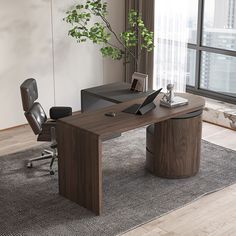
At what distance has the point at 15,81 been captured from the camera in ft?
21.9

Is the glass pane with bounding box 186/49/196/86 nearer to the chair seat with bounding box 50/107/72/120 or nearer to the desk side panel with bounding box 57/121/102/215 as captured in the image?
the chair seat with bounding box 50/107/72/120

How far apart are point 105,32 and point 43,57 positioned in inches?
36.1

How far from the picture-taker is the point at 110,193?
16.4ft

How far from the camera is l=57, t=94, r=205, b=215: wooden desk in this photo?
4480mm

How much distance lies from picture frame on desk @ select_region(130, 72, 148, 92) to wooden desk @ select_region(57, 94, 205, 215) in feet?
3.18

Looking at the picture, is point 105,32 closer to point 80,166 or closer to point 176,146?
point 176,146

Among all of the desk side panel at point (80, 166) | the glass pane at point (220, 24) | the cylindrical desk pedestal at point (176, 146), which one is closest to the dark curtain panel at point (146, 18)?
the glass pane at point (220, 24)

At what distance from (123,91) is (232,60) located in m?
1.72

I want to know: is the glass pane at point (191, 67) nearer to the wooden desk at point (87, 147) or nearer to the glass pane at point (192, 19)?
the glass pane at point (192, 19)

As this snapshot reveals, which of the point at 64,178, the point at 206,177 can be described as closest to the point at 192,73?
the point at 206,177

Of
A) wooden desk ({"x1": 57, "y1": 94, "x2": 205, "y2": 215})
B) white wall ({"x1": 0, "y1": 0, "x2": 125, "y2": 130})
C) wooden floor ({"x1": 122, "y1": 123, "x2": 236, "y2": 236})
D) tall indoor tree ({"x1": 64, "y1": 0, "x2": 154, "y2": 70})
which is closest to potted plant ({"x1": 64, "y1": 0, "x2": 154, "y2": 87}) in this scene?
tall indoor tree ({"x1": 64, "y1": 0, "x2": 154, "y2": 70})

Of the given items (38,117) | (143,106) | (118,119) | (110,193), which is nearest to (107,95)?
(38,117)

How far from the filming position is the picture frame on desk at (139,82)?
19.4ft

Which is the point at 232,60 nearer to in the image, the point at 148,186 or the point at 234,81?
the point at 234,81
